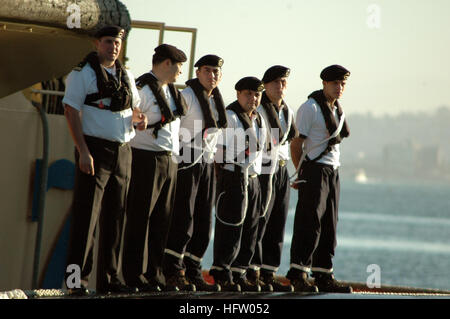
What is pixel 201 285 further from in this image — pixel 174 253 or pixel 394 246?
pixel 394 246

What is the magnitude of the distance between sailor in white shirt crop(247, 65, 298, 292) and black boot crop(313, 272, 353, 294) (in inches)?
16.1

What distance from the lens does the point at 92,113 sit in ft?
25.4

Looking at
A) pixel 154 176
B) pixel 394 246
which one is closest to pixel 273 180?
pixel 154 176

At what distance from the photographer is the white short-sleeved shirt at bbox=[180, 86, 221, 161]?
8.95 metres

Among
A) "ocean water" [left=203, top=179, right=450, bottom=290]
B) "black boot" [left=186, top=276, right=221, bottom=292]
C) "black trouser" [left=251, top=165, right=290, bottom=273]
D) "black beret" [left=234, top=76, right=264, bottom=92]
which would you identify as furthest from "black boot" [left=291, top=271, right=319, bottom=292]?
"ocean water" [left=203, top=179, right=450, bottom=290]

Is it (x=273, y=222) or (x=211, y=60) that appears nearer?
(x=211, y=60)

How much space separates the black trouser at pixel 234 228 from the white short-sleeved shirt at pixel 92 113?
5.39 ft

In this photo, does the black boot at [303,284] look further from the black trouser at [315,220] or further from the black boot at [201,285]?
the black boot at [201,285]

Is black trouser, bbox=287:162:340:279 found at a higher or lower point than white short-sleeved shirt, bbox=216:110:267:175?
lower

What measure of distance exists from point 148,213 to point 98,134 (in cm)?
96

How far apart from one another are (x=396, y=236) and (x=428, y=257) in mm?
24531

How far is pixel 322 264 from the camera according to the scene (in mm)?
9625

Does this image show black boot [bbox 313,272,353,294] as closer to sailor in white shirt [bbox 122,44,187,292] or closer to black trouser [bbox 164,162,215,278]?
black trouser [bbox 164,162,215,278]

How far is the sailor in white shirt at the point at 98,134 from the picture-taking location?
767cm
